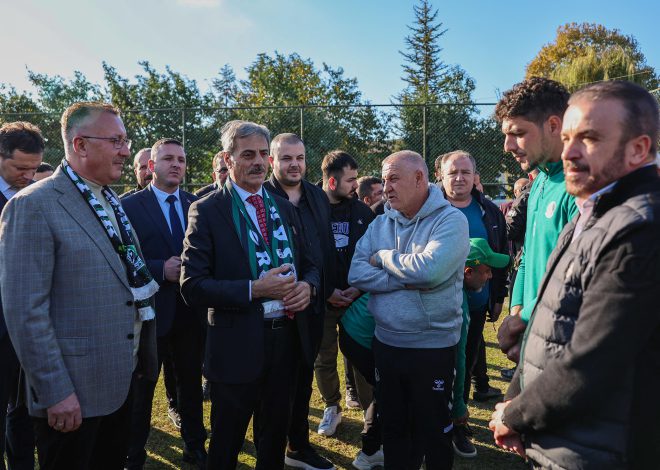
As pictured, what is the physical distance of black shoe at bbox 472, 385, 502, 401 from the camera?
5.00m

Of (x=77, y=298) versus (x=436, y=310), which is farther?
(x=436, y=310)

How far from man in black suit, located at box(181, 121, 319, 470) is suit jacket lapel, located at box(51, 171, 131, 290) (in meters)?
0.43

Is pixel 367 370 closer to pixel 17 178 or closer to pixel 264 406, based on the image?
pixel 264 406

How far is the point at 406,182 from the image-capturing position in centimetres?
306

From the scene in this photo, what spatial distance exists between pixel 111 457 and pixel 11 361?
0.92m

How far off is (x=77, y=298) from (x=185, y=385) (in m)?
1.83

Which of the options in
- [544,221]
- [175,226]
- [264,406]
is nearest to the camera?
[544,221]

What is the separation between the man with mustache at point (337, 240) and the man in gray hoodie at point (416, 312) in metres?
1.26

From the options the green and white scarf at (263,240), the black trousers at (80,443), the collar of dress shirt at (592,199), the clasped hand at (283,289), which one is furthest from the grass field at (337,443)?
the collar of dress shirt at (592,199)

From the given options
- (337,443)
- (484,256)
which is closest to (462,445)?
(337,443)

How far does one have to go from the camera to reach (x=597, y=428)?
1450 millimetres

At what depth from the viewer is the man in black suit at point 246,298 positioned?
107 inches

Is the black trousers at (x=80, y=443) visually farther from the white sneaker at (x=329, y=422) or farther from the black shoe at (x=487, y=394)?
the black shoe at (x=487, y=394)

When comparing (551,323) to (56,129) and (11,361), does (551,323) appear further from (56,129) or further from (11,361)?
(56,129)
